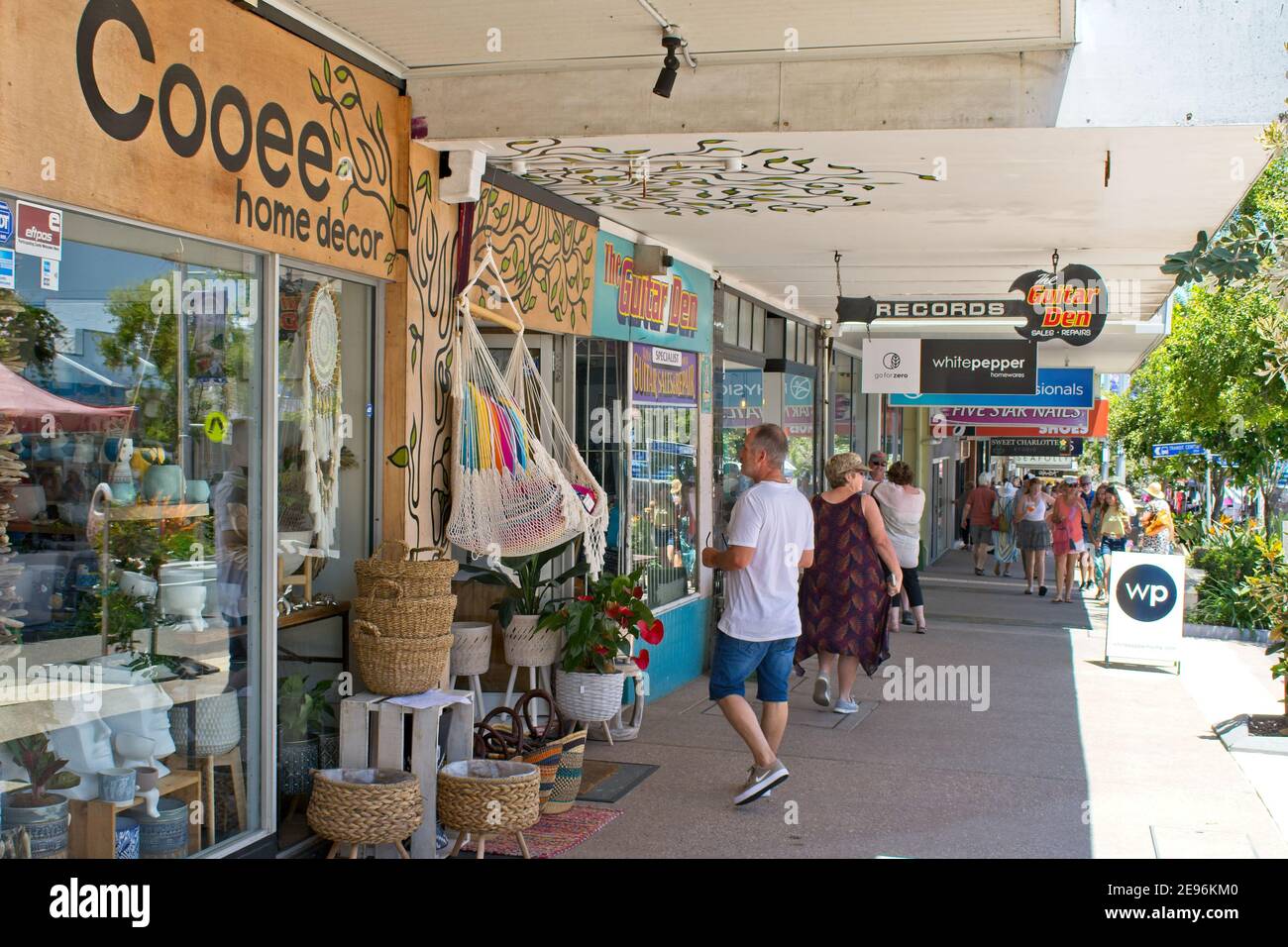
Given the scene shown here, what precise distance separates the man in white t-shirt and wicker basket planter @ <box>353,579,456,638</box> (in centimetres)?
144

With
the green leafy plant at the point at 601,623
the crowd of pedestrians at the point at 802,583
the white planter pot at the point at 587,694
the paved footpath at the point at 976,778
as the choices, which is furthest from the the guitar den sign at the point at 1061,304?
the white planter pot at the point at 587,694

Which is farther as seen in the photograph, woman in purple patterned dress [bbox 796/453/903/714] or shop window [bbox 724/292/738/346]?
shop window [bbox 724/292/738/346]

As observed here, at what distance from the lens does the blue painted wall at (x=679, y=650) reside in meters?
8.73

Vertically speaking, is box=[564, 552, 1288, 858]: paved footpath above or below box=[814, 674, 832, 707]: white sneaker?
below

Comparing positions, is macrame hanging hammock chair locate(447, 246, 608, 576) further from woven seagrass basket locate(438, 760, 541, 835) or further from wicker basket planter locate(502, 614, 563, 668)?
woven seagrass basket locate(438, 760, 541, 835)

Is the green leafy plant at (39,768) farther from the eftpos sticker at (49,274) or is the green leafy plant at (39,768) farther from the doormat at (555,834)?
the doormat at (555,834)

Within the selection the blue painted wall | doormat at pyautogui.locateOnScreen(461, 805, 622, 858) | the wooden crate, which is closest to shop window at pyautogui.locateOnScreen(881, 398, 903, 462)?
the blue painted wall

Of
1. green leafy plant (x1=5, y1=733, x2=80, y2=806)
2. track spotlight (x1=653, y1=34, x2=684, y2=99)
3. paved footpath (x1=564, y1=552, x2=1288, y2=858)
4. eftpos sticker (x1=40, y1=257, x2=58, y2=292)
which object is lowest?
paved footpath (x1=564, y1=552, x2=1288, y2=858)

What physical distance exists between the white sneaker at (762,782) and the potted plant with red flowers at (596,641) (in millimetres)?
885

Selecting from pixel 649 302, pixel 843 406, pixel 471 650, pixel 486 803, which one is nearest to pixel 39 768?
pixel 486 803

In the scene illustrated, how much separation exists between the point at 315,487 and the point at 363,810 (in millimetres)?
1480

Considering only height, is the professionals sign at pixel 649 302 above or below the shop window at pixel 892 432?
above

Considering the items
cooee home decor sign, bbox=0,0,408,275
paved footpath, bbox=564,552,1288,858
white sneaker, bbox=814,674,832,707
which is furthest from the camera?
white sneaker, bbox=814,674,832,707

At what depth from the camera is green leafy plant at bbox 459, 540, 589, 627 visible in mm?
6496
